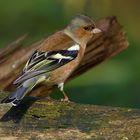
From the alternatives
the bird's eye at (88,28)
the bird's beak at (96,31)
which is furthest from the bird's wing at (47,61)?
the bird's eye at (88,28)

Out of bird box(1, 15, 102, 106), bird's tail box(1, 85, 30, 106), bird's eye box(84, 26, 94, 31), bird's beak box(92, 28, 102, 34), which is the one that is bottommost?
bird's tail box(1, 85, 30, 106)

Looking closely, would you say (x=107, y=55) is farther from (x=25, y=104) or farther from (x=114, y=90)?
(x=114, y=90)

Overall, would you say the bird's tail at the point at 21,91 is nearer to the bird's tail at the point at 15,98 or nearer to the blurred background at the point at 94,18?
the bird's tail at the point at 15,98

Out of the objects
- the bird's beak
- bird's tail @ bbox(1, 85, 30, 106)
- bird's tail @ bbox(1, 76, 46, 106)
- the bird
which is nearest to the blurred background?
the bird's beak

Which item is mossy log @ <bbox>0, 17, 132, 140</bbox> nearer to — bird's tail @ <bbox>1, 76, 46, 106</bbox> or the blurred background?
bird's tail @ <bbox>1, 76, 46, 106</bbox>

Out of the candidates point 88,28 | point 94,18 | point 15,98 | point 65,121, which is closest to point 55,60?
point 88,28

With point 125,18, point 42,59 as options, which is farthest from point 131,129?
point 125,18
